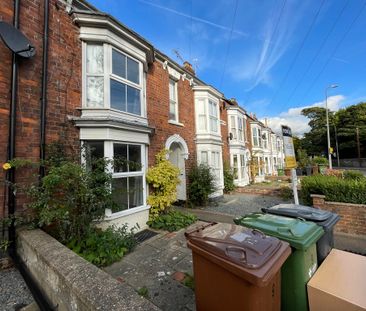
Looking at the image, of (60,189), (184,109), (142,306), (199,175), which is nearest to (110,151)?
(60,189)

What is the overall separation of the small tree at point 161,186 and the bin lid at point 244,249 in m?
4.43

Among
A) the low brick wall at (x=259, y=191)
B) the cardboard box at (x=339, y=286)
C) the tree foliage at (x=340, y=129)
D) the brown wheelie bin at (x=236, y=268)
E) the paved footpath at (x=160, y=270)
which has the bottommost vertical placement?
the paved footpath at (x=160, y=270)

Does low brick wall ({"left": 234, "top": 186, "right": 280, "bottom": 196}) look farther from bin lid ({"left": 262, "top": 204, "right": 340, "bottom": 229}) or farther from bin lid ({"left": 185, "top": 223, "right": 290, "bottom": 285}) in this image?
bin lid ({"left": 185, "top": 223, "right": 290, "bottom": 285})

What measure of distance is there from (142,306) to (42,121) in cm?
445

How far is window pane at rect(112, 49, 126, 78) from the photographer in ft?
19.5

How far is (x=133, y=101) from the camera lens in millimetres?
6598

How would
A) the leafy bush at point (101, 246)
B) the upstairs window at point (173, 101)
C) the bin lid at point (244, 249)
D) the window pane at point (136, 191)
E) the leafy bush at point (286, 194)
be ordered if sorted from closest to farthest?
the bin lid at point (244, 249) → the leafy bush at point (101, 246) → the window pane at point (136, 191) → the upstairs window at point (173, 101) → the leafy bush at point (286, 194)

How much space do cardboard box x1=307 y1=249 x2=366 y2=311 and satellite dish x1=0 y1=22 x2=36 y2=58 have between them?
246 inches

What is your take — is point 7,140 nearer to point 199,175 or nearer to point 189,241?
point 189,241

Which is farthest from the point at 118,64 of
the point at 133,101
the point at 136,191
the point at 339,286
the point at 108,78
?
the point at 339,286

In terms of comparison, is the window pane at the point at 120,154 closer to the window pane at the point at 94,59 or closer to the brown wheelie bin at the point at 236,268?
the window pane at the point at 94,59

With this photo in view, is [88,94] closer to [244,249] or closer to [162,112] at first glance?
[162,112]

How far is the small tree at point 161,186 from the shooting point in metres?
6.75

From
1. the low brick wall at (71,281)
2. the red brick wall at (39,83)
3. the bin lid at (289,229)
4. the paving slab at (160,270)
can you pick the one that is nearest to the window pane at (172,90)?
the red brick wall at (39,83)
